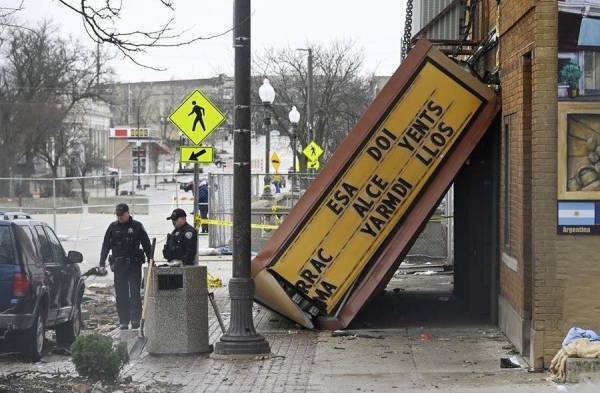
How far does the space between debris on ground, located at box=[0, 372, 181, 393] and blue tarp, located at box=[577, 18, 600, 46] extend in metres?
5.10

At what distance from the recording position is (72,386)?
9766 millimetres

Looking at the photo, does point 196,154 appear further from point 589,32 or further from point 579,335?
point 579,335

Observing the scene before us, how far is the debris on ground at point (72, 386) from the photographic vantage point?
31.4ft

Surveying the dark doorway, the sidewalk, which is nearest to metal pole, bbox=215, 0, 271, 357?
the sidewalk

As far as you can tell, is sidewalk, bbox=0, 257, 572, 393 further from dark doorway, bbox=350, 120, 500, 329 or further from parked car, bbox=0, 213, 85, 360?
dark doorway, bbox=350, 120, 500, 329

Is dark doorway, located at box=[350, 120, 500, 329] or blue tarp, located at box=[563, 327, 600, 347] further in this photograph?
dark doorway, located at box=[350, 120, 500, 329]

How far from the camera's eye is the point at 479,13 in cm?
1520

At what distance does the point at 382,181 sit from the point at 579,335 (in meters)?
4.44

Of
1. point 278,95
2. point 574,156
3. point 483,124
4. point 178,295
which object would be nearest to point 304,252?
point 178,295

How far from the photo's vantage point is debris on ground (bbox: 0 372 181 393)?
9583 millimetres

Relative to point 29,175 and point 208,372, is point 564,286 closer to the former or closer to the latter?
point 208,372

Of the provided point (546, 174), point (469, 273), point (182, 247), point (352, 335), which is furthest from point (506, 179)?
point (182, 247)

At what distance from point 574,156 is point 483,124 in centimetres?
363

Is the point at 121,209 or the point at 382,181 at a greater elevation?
the point at 382,181
